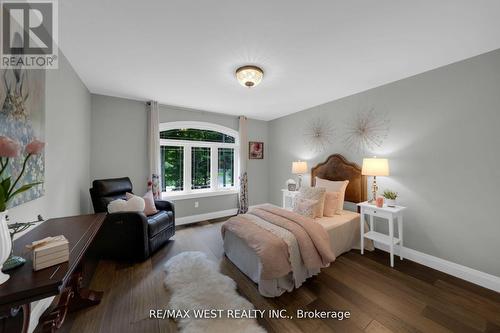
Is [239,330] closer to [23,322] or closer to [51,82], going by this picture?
[23,322]

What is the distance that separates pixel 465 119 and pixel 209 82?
3.24 m

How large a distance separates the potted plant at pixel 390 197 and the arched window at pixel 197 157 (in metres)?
3.20

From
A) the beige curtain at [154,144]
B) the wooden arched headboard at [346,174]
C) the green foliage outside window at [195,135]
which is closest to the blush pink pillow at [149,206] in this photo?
the beige curtain at [154,144]

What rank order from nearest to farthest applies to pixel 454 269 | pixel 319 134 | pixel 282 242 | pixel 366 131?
pixel 282 242
pixel 454 269
pixel 366 131
pixel 319 134

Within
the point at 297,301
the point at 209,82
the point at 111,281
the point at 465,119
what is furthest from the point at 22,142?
the point at 465,119

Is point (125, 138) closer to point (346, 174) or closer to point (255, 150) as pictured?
point (255, 150)

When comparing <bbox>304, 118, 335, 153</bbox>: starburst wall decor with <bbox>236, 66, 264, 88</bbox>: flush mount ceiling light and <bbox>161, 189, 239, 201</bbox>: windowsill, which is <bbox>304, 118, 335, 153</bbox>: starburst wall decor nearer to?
<bbox>236, 66, 264, 88</bbox>: flush mount ceiling light

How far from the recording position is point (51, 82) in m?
1.85

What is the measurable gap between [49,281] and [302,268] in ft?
6.76

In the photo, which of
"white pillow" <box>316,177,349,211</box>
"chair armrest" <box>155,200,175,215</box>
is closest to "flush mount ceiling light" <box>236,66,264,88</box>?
"white pillow" <box>316,177,349,211</box>

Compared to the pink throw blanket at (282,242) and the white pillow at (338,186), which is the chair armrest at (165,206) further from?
the white pillow at (338,186)

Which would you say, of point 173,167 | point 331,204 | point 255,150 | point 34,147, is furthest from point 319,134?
point 34,147

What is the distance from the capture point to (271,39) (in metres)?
1.83

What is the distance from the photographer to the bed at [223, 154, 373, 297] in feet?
6.57
